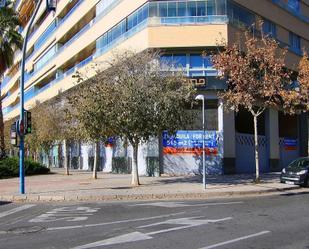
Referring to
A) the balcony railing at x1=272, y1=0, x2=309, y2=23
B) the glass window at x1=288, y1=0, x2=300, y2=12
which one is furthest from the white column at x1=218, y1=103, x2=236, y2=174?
the glass window at x1=288, y1=0, x2=300, y2=12

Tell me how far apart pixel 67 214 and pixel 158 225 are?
3.72 meters

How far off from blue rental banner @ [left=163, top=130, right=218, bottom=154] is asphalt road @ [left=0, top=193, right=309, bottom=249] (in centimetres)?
1428

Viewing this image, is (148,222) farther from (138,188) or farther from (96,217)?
(138,188)

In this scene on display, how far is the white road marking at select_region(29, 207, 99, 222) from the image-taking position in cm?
1383

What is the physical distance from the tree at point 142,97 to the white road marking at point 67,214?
646 cm

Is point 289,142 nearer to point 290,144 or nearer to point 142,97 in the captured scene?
point 290,144

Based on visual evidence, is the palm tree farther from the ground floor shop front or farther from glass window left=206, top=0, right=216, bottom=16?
glass window left=206, top=0, right=216, bottom=16

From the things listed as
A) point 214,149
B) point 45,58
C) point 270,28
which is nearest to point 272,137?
point 214,149

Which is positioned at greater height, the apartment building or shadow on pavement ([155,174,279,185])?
the apartment building

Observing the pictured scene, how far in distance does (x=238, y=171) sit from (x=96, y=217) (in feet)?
70.8

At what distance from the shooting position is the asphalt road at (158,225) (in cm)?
994

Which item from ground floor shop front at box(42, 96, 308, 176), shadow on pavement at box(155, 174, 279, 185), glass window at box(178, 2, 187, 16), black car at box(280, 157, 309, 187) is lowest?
shadow on pavement at box(155, 174, 279, 185)

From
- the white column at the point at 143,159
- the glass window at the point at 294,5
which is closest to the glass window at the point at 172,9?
the white column at the point at 143,159

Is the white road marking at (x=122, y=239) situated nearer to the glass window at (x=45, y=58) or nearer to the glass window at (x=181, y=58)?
the glass window at (x=181, y=58)
